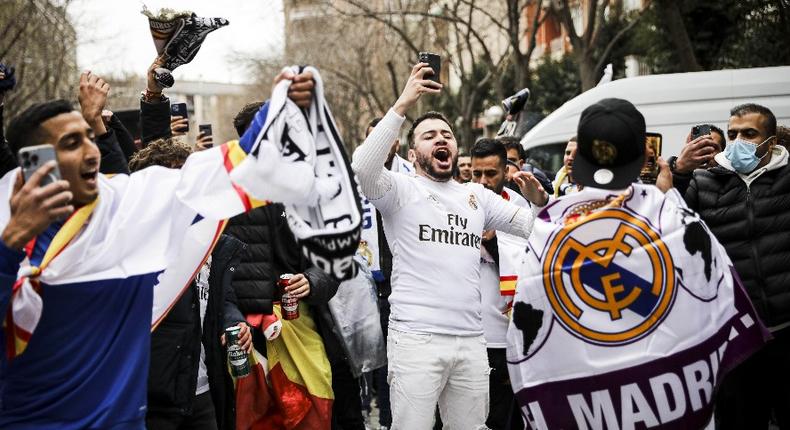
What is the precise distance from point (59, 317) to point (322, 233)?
1014 mm

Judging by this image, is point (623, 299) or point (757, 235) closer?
point (623, 299)

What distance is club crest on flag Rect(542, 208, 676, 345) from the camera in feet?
13.3

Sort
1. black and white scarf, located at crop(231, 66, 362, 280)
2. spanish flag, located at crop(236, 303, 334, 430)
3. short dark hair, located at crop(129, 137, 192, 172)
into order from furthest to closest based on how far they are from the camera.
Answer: spanish flag, located at crop(236, 303, 334, 430), short dark hair, located at crop(129, 137, 192, 172), black and white scarf, located at crop(231, 66, 362, 280)

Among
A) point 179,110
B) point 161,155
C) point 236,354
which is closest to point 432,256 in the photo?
point 236,354

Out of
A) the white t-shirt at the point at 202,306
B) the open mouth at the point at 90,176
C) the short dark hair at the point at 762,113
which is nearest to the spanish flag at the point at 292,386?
the white t-shirt at the point at 202,306

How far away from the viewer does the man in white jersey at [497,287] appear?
21.8 ft

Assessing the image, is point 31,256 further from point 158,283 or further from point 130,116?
point 130,116

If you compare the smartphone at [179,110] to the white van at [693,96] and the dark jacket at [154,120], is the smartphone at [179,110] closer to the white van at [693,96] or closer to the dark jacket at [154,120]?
the dark jacket at [154,120]

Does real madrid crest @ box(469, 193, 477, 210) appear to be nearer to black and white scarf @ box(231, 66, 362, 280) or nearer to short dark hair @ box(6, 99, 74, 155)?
black and white scarf @ box(231, 66, 362, 280)

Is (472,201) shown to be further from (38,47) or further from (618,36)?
(38,47)

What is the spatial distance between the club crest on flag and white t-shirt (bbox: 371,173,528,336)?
1612mm

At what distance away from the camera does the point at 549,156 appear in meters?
12.6

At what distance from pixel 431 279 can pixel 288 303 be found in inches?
37.5

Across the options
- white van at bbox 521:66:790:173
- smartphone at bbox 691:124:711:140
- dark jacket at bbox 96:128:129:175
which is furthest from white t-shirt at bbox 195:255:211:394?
white van at bbox 521:66:790:173
